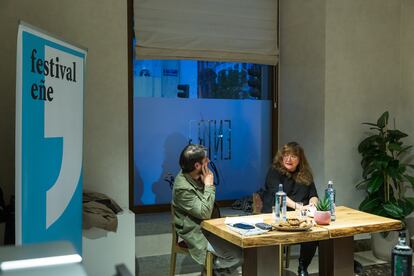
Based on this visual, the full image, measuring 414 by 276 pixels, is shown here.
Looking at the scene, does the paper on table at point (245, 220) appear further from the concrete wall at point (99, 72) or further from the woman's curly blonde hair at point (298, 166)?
the concrete wall at point (99, 72)

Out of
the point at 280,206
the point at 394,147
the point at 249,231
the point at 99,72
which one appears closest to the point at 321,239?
the point at 280,206

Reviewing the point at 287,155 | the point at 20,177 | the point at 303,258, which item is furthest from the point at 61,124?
the point at 303,258

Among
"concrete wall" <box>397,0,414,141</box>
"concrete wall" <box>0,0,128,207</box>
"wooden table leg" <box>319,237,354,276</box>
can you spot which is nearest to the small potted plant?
"wooden table leg" <box>319,237,354,276</box>

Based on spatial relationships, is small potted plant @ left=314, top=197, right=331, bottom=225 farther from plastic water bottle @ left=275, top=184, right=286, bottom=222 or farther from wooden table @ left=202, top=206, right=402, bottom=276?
plastic water bottle @ left=275, top=184, right=286, bottom=222

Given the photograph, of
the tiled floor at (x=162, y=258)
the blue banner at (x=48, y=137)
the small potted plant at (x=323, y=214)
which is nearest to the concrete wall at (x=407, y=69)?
the tiled floor at (x=162, y=258)

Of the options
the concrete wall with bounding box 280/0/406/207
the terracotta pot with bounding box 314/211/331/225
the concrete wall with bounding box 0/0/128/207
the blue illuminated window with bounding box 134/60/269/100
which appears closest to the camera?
the terracotta pot with bounding box 314/211/331/225

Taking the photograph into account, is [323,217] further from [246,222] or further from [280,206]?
[246,222]

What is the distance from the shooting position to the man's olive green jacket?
9.95 feet

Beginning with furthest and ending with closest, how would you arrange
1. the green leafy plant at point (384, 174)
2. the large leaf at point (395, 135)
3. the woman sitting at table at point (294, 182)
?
the large leaf at point (395, 135) → the green leafy plant at point (384, 174) → the woman sitting at table at point (294, 182)

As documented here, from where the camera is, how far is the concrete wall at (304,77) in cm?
430

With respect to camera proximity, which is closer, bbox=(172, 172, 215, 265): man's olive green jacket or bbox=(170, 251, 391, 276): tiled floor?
bbox=(172, 172, 215, 265): man's olive green jacket

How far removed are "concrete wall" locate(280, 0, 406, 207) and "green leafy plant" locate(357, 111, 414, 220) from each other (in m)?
0.22

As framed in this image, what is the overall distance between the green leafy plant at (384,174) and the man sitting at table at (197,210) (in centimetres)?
158

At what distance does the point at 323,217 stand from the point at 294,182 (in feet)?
2.47
